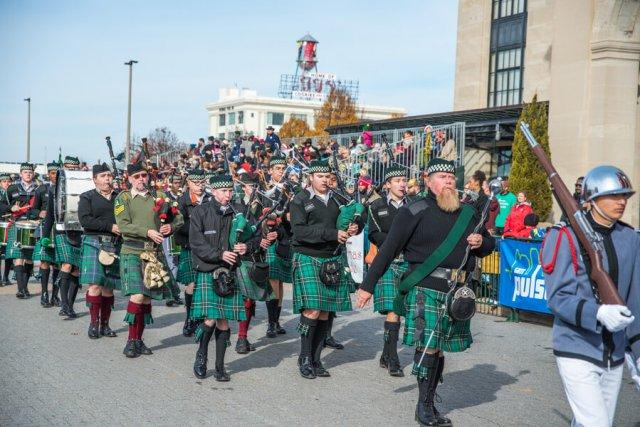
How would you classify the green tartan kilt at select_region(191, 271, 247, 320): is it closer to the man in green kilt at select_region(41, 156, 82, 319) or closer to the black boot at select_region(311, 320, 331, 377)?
the black boot at select_region(311, 320, 331, 377)

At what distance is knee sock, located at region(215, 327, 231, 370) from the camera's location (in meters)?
7.67

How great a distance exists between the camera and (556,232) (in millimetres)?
4605

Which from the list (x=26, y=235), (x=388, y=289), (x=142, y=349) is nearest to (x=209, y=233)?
(x=142, y=349)

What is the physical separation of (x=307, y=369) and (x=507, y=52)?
70.5 ft

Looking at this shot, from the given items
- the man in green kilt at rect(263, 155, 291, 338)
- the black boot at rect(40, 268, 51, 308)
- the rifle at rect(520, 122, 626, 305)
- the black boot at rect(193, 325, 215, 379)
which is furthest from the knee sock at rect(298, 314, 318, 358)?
the black boot at rect(40, 268, 51, 308)

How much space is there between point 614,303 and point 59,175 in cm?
920

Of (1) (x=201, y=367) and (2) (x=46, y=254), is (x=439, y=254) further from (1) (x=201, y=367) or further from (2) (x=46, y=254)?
(2) (x=46, y=254)

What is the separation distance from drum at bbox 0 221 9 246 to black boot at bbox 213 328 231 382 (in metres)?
8.33

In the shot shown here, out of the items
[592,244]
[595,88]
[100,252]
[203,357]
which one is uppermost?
[595,88]

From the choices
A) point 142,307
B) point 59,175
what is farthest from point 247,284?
point 59,175

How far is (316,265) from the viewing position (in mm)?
8125

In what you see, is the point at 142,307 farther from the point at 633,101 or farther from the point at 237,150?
the point at 237,150

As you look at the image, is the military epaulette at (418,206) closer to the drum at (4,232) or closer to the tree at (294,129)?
the drum at (4,232)

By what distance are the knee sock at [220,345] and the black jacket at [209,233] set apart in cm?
61
